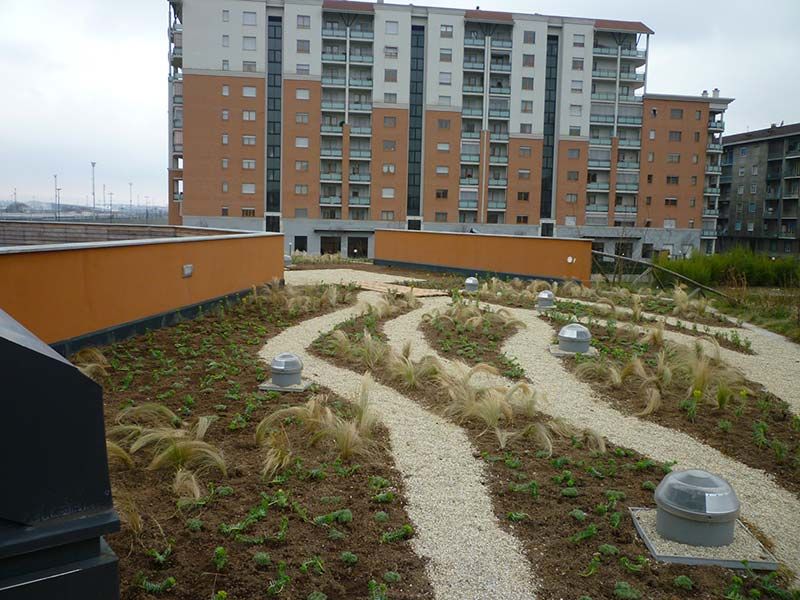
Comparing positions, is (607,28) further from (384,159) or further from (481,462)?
(481,462)

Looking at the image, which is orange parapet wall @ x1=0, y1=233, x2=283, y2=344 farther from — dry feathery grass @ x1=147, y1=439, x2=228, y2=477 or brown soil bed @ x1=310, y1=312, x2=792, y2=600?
brown soil bed @ x1=310, y1=312, x2=792, y2=600

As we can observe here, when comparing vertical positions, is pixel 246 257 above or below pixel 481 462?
above

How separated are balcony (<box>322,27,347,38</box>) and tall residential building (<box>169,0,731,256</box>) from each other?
13cm

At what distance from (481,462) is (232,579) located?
2447 millimetres

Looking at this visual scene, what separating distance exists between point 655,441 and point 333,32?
70.7m

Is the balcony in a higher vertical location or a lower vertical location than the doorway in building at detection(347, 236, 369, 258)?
higher

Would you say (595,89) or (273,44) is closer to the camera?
(273,44)

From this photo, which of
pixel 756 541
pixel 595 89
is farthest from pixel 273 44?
pixel 756 541

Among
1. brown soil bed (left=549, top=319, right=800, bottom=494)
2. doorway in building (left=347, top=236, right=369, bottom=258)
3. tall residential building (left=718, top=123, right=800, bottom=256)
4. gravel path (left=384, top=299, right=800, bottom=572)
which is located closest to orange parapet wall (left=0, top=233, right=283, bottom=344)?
gravel path (left=384, top=299, right=800, bottom=572)

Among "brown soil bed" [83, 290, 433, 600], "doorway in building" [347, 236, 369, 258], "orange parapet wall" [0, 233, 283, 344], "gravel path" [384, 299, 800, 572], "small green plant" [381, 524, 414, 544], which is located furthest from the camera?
"doorway in building" [347, 236, 369, 258]

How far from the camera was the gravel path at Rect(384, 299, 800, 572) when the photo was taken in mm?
4848

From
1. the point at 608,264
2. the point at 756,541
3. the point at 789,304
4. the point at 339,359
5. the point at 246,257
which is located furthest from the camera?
the point at 608,264

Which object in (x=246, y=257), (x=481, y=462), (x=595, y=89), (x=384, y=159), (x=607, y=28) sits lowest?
(x=481, y=462)

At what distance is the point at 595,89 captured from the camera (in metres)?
77.2
